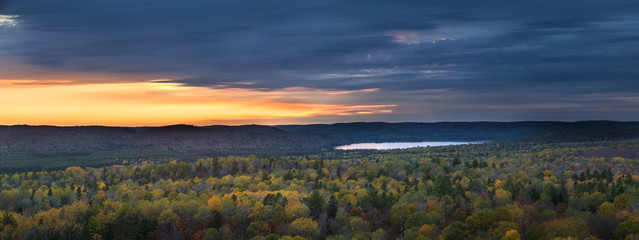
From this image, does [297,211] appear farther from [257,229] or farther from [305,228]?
[257,229]

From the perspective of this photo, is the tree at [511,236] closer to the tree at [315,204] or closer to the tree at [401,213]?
the tree at [401,213]

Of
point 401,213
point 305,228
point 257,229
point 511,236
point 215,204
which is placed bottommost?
point 257,229

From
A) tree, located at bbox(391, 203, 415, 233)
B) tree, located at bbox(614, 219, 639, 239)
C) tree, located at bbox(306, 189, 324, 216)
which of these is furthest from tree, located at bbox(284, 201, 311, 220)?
tree, located at bbox(614, 219, 639, 239)

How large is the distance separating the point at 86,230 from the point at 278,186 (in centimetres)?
6757

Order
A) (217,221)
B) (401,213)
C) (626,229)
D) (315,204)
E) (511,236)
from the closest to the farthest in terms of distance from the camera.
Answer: (626,229) < (511,236) < (401,213) < (217,221) < (315,204)

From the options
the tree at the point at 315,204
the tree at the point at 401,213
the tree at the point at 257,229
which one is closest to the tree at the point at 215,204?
the tree at the point at 257,229

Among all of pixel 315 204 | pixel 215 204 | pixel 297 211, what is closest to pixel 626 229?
pixel 297 211

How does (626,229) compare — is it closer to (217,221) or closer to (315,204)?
(315,204)

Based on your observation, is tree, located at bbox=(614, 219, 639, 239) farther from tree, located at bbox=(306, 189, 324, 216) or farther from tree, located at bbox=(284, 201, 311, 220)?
tree, located at bbox=(306, 189, 324, 216)

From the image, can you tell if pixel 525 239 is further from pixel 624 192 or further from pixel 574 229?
pixel 624 192

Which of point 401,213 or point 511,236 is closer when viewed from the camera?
point 511,236

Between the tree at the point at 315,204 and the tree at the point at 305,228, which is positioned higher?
the tree at the point at 315,204

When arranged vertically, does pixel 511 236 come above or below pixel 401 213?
above

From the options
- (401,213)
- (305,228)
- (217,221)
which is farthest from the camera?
(217,221)
